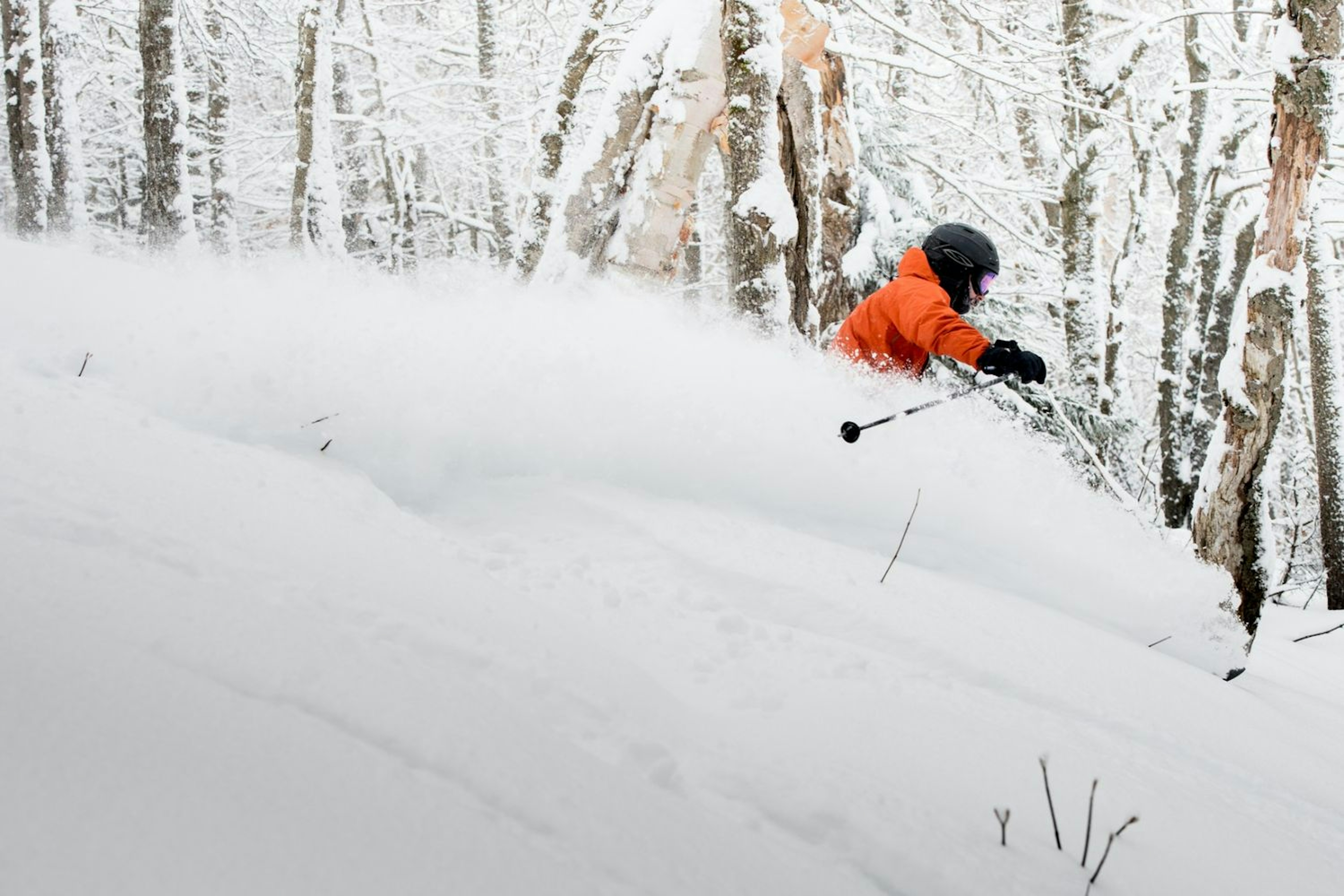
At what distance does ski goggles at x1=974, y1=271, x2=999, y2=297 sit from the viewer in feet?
15.5

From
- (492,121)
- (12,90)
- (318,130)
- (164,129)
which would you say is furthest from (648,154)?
(12,90)

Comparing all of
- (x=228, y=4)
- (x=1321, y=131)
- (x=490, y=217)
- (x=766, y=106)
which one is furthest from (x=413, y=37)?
(x=1321, y=131)

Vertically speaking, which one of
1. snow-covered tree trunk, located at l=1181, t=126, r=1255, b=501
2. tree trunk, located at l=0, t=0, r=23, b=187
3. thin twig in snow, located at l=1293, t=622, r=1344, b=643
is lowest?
thin twig in snow, located at l=1293, t=622, r=1344, b=643

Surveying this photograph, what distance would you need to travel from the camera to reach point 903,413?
3773 millimetres

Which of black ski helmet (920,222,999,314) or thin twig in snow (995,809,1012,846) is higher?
black ski helmet (920,222,999,314)

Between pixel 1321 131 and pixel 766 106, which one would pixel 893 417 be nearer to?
pixel 766 106

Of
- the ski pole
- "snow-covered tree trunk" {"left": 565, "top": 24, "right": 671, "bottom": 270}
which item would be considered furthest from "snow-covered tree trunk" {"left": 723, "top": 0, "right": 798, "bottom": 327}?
the ski pole

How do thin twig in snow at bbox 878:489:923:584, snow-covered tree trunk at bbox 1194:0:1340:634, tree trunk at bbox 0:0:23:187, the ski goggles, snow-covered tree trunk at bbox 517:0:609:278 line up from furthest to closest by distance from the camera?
1. tree trunk at bbox 0:0:23:187
2. snow-covered tree trunk at bbox 517:0:609:278
3. snow-covered tree trunk at bbox 1194:0:1340:634
4. the ski goggles
5. thin twig in snow at bbox 878:489:923:584

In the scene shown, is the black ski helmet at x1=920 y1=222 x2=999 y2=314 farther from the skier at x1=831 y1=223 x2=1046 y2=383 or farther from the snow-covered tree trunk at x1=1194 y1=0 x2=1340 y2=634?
the snow-covered tree trunk at x1=1194 y1=0 x2=1340 y2=634

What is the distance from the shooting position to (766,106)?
18.9 ft

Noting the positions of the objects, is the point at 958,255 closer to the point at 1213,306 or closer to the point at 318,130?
the point at 1213,306

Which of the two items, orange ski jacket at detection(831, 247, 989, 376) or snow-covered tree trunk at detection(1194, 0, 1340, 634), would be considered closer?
orange ski jacket at detection(831, 247, 989, 376)

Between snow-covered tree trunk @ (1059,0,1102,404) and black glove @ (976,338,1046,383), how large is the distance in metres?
5.96

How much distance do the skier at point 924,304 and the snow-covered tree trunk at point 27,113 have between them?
9883 millimetres
